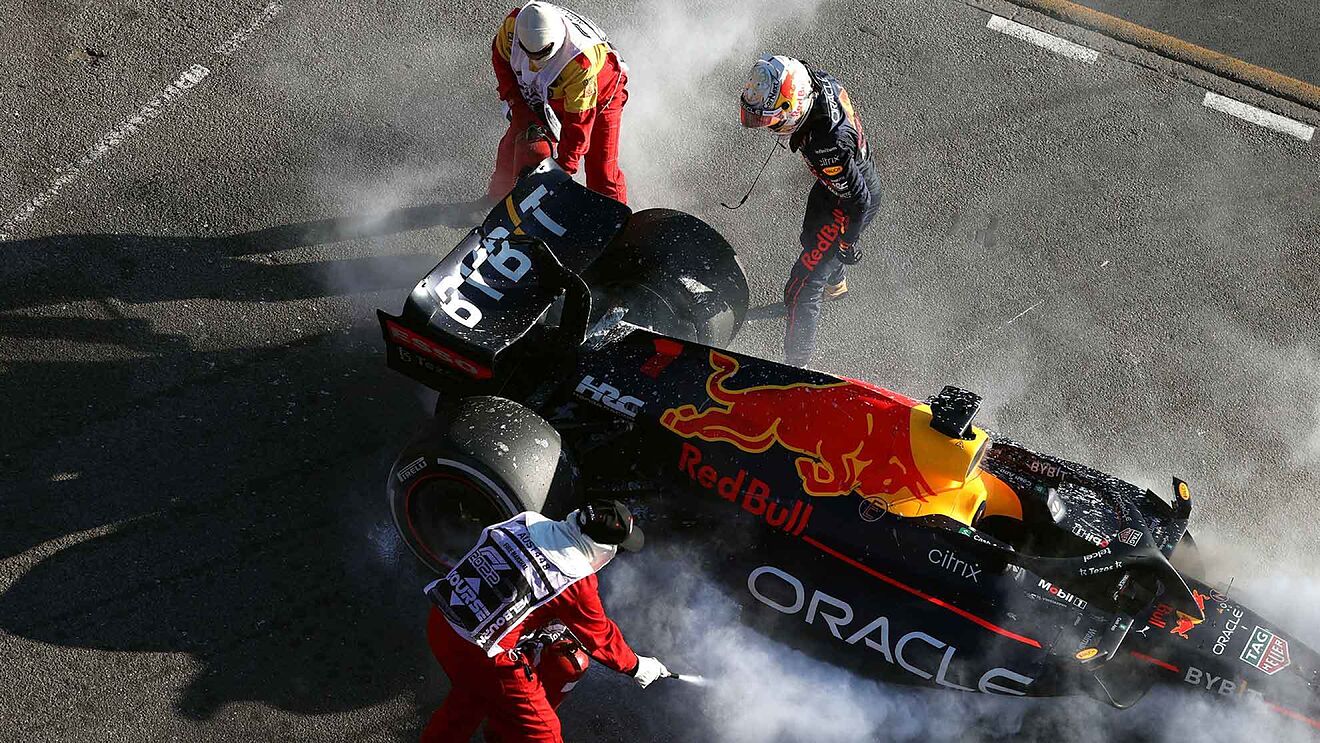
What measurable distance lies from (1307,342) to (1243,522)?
141 centimetres

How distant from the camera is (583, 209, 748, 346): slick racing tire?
562cm

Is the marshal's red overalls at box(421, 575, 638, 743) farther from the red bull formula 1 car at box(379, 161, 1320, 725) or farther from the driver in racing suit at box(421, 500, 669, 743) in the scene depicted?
the red bull formula 1 car at box(379, 161, 1320, 725)

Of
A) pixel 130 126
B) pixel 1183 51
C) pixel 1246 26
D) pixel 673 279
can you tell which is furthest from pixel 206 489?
pixel 1246 26

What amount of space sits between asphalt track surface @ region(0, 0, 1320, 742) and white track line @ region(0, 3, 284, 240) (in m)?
0.02

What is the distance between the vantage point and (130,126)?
7.07 meters

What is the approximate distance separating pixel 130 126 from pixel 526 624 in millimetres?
4278

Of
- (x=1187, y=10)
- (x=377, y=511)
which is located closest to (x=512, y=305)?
(x=377, y=511)

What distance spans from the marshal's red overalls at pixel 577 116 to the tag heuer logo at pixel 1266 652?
3.76 m

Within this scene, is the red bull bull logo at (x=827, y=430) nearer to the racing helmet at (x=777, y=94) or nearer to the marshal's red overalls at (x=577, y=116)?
the racing helmet at (x=777, y=94)

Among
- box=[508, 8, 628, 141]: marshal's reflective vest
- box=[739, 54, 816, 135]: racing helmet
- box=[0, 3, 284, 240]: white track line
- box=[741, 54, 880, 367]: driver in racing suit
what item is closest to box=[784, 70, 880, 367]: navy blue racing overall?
box=[741, 54, 880, 367]: driver in racing suit

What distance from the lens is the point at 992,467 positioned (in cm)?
503

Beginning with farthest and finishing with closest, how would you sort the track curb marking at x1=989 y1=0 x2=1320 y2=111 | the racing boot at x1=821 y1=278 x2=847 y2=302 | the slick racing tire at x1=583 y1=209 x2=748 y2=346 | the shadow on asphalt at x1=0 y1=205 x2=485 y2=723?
the track curb marking at x1=989 y1=0 x2=1320 y2=111
the racing boot at x1=821 y1=278 x2=847 y2=302
the slick racing tire at x1=583 y1=209 x2=748 y2=346
the shadow on asphalt at x1=0 y1=205 x2=485 y2=723

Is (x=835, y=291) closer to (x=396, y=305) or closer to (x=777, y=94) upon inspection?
(x=777, y=94)

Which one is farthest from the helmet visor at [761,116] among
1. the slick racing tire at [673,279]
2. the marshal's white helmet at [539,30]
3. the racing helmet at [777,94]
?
the marshal's white helmet at [539,30]
